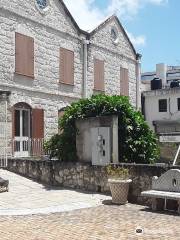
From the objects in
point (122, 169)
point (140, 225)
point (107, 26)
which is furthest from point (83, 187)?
point (107, 26)

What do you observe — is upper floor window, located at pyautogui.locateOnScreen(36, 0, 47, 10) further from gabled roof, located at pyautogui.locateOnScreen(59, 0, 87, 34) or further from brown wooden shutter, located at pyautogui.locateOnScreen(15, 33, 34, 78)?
brown wooden shutter, located at pyautogui.locateOnScreen(15, 33, 34, 78)

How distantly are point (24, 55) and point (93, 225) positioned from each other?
12.3 metres

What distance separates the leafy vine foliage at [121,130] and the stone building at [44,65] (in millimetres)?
4336

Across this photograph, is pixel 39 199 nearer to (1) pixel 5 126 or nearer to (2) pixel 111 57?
(1) pixel 5 126

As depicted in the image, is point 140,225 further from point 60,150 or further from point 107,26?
point 107,26

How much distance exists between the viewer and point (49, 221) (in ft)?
27.4

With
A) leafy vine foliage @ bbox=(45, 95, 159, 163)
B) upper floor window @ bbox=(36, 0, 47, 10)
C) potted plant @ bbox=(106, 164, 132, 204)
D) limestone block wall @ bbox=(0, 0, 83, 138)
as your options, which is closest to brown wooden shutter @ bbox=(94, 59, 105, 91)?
limestone block wall @ bbox=(0, 0, 83, 138)

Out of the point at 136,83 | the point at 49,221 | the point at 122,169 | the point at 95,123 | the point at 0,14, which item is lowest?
the point at 49,221

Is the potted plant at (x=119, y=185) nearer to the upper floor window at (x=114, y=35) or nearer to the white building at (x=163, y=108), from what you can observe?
the upper floor window at (x=114, y=35)

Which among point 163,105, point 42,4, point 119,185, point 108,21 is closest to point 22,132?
point 42,4

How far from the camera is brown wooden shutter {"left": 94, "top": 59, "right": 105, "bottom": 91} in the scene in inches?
914

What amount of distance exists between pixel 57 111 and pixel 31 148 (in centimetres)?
322

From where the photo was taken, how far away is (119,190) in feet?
34.9

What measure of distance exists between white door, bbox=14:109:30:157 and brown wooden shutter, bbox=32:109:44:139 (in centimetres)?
28
